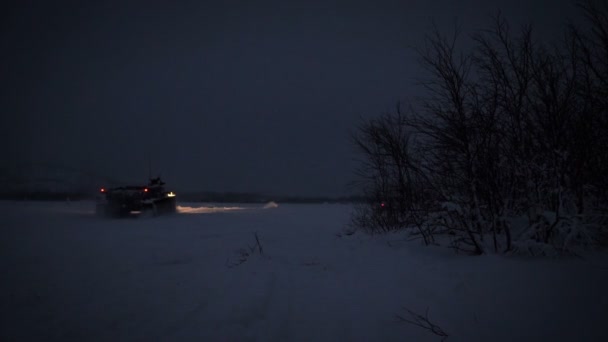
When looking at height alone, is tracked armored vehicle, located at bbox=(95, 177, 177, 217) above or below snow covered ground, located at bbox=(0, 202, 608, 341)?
above

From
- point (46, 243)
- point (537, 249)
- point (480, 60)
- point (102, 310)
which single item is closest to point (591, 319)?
point (537, 249)

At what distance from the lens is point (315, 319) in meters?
3.66

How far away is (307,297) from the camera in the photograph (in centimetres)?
430

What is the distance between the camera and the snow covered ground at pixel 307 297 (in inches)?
121

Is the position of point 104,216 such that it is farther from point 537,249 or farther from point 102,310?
point 537,249

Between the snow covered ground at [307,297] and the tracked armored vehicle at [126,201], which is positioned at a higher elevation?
the tracked armored vehicle at [126,201]

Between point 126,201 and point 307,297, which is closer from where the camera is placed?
point 307,297

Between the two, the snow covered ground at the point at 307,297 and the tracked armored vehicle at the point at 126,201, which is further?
the tracked armored vehicle at the point at 126,201

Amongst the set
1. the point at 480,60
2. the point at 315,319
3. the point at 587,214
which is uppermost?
the point at 480,60

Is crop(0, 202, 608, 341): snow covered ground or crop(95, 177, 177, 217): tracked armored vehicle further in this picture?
crop(95, 177, 177, 217): tracked armored vehicle

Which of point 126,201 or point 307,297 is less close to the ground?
point 126,201

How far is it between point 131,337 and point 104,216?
14.5m

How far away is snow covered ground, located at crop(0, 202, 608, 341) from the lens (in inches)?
121

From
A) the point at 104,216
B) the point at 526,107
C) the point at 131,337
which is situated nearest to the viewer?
the point at 131,337
